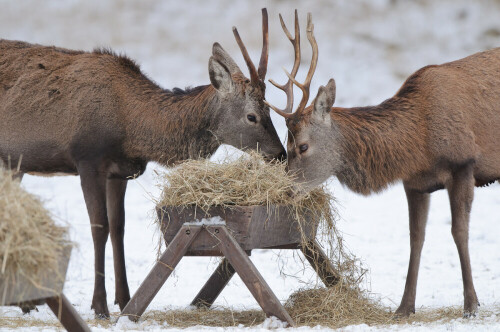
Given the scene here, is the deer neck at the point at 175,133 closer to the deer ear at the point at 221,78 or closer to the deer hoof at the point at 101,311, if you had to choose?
the deer ear at the point at 221,78

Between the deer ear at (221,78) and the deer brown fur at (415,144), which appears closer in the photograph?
the deer brown fur at (415,144)

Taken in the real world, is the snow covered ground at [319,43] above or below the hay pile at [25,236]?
above

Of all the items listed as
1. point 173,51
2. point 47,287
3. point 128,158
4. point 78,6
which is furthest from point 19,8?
point 47,287

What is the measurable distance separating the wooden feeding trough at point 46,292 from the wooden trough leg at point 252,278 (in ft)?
4.85

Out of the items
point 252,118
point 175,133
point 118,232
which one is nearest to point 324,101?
point 252,118

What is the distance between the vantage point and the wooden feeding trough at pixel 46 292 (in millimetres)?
4250

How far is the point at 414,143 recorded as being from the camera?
23.9 ft

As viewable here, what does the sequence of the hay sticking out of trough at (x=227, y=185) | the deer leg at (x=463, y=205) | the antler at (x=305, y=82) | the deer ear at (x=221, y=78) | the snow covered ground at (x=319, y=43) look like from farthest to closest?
the snow covered ground at (x=319, y=43), the deer ear at (x=221, y=78), the antler at (x=305, y=82), the deer leg at (x=463, y=205), the hay sticking out of trough at (x=227, y=185)

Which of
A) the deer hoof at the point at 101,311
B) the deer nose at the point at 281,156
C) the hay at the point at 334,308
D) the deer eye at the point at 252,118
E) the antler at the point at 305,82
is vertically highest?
the antler at the point at 305,82

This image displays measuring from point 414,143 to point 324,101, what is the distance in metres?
0.96

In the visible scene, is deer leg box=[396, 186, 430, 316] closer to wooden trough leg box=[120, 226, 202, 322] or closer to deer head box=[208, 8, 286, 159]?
deer head box=[208, 8, 286, 159]

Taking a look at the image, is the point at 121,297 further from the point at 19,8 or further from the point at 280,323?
the point at 19,8

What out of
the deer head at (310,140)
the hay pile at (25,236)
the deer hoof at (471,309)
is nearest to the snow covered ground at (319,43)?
the deer head at (310,140)

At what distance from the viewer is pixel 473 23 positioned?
25656 mm
